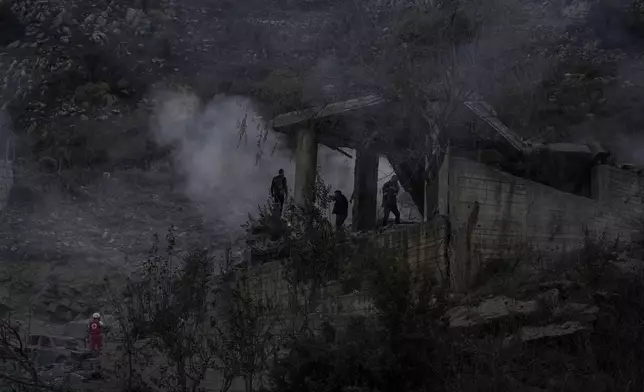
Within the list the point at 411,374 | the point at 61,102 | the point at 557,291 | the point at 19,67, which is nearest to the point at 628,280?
the point at 557,291

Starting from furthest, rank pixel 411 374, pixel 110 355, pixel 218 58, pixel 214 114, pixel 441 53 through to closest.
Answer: pixel 218 58 → pixel 214 114 → pixel 441 53 → pixel 110 355 → pixel 411 374

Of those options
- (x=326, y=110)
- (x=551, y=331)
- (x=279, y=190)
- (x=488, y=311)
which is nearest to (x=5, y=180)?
(x=279, y=190)

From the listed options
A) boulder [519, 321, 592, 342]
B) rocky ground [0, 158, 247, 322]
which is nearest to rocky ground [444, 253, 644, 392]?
boulder [519, 321, 592, 342]

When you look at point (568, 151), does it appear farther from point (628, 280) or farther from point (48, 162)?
point (48, 162)

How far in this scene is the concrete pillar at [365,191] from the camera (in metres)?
11.8

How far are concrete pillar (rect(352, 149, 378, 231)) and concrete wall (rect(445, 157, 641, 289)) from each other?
11.5ft

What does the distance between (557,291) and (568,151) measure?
3814 millimetres

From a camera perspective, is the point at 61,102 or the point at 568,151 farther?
the point at 61,102

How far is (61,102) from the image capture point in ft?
76.7

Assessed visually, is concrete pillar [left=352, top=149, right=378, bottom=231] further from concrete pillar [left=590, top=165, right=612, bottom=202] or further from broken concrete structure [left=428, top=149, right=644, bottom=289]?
concrete pillar [left=590, top=165, right=612, bottom=202]

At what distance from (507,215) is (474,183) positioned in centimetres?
53

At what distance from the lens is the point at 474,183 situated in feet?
27.2

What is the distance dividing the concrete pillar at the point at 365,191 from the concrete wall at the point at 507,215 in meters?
3.49

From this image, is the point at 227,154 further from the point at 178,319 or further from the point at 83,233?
the point at 178,319
